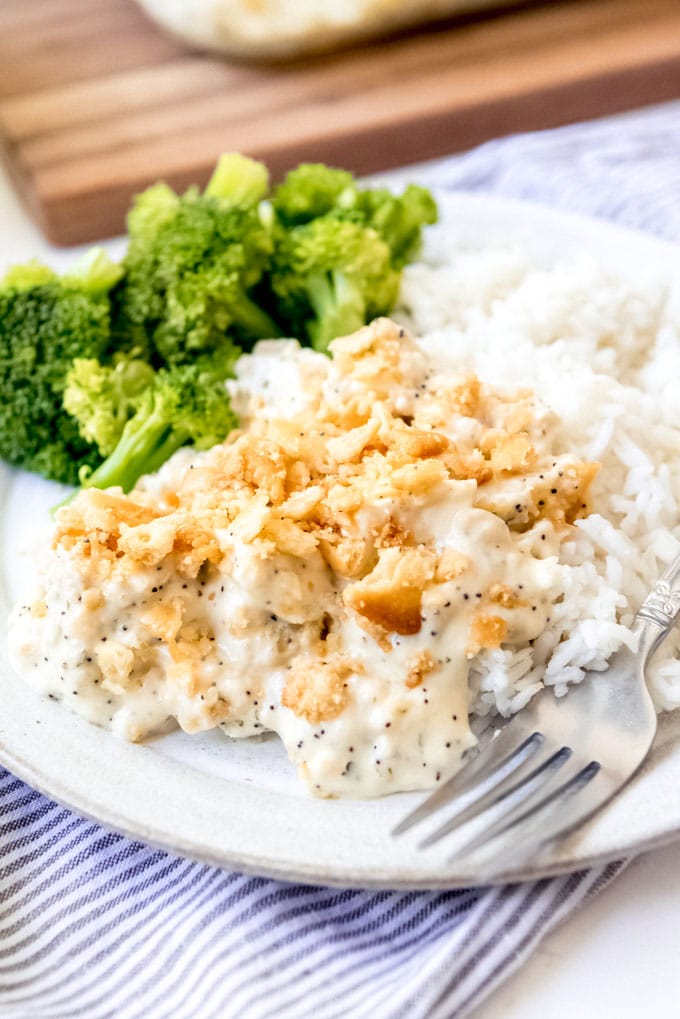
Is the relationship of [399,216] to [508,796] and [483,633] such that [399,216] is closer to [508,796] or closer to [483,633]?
[483,633]

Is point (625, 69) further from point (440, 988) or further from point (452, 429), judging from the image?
point (440, 988)

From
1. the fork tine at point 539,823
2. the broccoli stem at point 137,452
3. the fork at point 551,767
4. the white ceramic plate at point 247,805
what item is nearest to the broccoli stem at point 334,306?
the broccoli stem at point 137,452

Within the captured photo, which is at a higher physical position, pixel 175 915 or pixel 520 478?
pixel 520 478

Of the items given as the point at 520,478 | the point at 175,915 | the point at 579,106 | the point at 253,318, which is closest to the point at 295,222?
the point at 253,318

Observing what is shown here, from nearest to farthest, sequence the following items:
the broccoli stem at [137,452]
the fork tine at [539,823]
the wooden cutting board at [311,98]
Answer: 1. the fork tine at [539,823]
2. the broccoli stem at [137,452]
3. the wooden cutting board at [311,98]

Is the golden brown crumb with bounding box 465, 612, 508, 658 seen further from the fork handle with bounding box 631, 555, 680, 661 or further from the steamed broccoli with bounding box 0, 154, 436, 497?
the steamed broccoli with bounding box 0, 154, 436, 497

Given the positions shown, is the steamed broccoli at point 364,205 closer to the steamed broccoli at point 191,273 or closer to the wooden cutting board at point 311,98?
the steamed broccoli at point 191,273

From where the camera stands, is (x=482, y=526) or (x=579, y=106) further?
(x=579, y=106)
